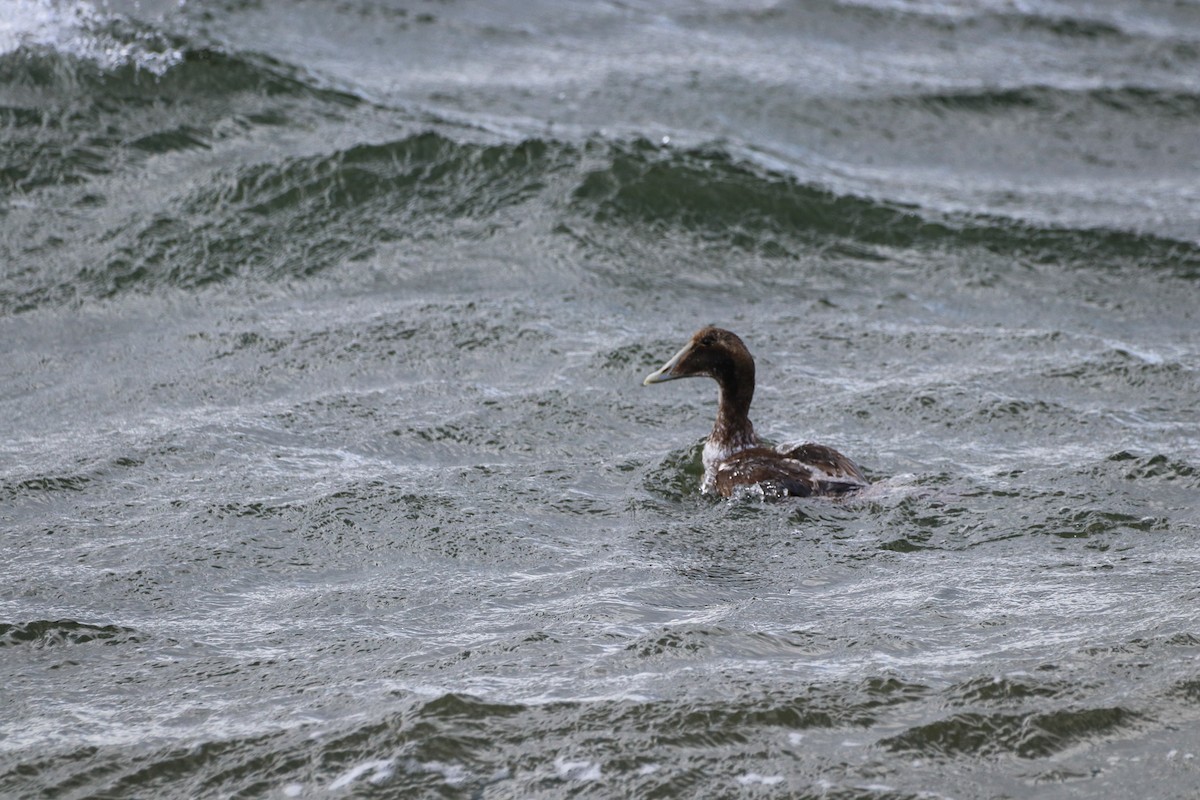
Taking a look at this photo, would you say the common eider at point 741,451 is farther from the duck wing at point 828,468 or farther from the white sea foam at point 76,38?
the white sea foam at point 76,38

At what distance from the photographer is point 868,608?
224 inches

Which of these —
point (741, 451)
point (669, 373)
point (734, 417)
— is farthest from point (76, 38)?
point (741, 451)

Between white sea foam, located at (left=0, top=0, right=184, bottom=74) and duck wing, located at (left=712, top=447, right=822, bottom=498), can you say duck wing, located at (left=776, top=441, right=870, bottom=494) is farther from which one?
white sea foam, located at (left=0, top=0, right=184, bottom=74)

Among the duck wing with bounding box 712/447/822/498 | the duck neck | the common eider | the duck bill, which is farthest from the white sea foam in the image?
the duck wing with bounding box 712/447/822/498

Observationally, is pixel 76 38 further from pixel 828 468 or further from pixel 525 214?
pixel 828 468

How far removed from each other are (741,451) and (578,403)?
1199 mm

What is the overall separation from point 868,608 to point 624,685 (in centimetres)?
114

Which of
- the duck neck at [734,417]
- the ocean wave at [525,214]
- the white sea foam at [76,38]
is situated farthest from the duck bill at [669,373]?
the white sea foam at [76,38]

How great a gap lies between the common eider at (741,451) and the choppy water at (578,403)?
0.17 meters

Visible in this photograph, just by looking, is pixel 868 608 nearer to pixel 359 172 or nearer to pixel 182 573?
pixel 182 573

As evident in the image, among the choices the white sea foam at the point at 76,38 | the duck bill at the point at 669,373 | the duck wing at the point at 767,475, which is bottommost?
the duck wing at the point at 767,475

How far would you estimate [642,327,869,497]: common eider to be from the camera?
267 inches

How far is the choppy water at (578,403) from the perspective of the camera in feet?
16.1

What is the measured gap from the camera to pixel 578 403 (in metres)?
8.05
